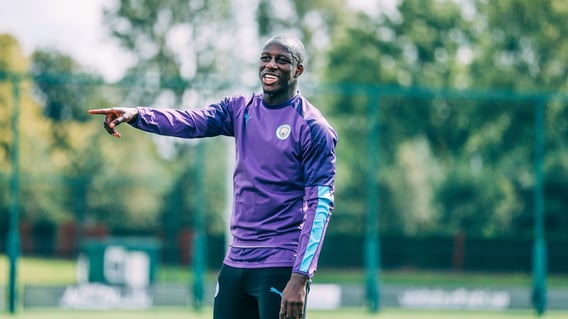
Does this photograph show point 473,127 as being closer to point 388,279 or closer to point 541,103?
point 388,279

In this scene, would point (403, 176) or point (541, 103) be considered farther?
point (403, 176)

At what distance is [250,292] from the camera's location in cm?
422

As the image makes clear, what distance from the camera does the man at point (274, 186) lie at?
4.12 m

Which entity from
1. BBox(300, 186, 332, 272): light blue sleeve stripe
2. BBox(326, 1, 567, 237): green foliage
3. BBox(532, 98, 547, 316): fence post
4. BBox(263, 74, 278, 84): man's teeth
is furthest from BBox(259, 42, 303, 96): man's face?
BBox(326, 1, 567, 237): green foliage

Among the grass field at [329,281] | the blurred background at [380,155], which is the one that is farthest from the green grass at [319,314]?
the blurred background at [380,155]

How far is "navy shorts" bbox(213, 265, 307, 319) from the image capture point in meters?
4.14

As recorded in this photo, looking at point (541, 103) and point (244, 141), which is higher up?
point (541, 103)

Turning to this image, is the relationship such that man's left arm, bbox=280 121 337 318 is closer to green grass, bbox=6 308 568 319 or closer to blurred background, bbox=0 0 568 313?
green grass, bbox=6 308 568 319

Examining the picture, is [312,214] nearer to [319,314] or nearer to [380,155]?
[319,314]

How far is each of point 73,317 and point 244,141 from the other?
8.65 meters

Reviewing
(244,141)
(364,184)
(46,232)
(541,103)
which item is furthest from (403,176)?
(244,141)

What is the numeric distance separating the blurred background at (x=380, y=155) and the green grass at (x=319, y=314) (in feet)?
23.1

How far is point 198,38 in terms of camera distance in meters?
34.3

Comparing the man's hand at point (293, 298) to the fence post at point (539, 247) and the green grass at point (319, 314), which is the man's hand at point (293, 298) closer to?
the green grass at point (319, 314)
